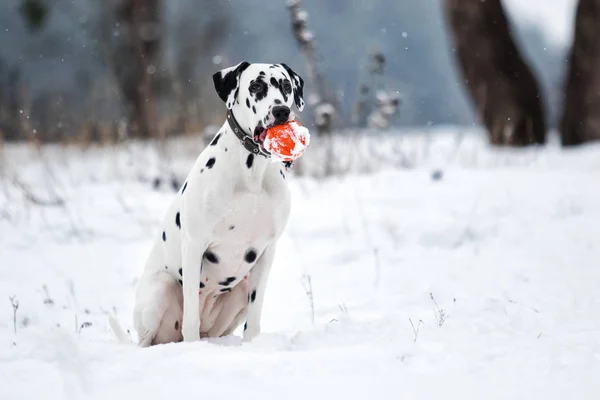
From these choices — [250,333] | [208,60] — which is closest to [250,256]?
[250,333]

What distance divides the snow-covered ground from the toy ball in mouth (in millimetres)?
887

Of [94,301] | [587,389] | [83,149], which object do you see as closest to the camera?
[587,389]

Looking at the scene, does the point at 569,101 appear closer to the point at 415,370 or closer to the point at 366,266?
the point at 366,266

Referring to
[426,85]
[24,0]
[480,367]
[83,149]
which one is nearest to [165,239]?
[480,367]

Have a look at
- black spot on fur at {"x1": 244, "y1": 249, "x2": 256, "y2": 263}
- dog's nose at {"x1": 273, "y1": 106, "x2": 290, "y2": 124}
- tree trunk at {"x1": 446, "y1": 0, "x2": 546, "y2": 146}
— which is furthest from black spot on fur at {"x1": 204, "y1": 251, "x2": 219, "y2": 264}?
tree trunk at {"x1": 446, "y1": 0, "x2": 546, "y2": 146}

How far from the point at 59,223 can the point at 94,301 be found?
203 centimetres

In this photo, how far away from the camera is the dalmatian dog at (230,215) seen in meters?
3.35

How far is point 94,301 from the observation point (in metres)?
4.99

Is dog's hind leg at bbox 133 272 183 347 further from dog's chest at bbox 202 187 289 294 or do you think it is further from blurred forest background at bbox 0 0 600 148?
blurred forest background at bbox 0 0 600 148

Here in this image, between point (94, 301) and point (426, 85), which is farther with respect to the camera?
point (426, 85)

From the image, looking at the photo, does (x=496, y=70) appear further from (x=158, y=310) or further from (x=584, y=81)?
(x=158, y=310)

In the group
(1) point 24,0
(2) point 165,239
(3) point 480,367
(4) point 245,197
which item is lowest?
(3) point 480,367

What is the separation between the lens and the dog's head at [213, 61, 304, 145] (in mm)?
3234

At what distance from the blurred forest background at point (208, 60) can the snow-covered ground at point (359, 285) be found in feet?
3.09
